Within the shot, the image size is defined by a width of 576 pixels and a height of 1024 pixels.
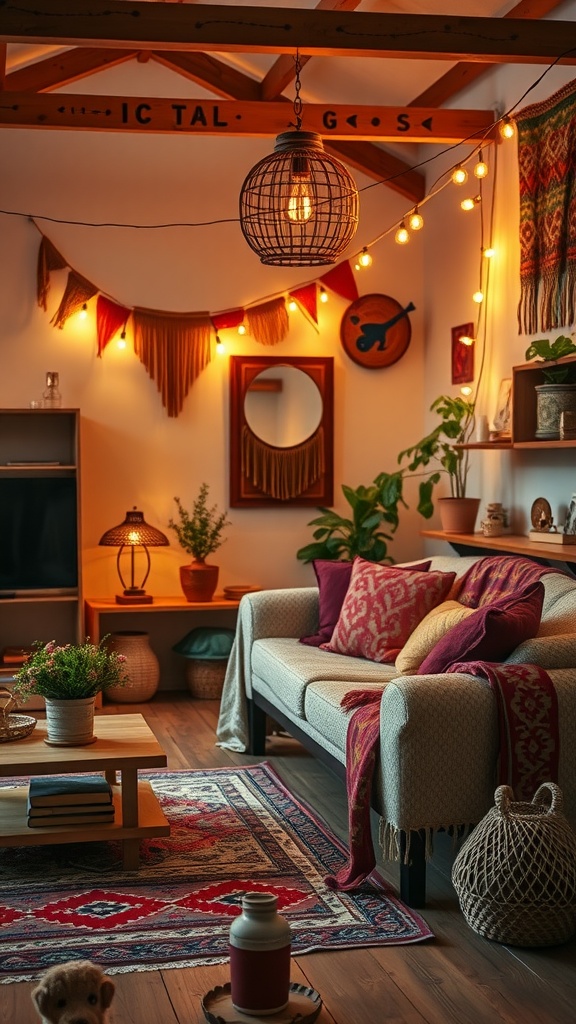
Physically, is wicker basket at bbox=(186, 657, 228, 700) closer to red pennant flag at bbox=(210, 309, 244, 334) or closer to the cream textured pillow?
red pennant flag at bbox=(210, 309, 244, 334)

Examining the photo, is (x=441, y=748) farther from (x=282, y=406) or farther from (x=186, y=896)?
(x=282, y=406)

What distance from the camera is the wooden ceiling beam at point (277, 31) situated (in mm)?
3791

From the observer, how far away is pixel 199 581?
6.21 meters

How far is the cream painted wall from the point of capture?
20.5ft

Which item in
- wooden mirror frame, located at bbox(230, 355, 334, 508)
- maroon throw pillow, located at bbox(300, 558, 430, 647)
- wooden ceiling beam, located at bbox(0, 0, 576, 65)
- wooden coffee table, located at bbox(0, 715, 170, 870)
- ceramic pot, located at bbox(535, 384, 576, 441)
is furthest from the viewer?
wooden mirror frame, located at bbox(230, 355, 334, 508)

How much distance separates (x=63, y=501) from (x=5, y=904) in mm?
3097

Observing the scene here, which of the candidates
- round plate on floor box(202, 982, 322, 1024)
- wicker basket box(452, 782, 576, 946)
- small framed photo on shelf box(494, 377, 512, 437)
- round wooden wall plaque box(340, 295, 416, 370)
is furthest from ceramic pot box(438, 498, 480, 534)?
round plate on floor box(202, 982, 322, 1024)

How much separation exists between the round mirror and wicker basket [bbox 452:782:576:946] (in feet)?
12.4

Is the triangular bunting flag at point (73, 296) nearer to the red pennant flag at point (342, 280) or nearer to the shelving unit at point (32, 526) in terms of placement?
the shelving unit at point (32, 526)

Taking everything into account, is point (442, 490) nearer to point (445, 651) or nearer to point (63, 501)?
point (63, 501)

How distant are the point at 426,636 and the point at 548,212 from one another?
1.91 meters

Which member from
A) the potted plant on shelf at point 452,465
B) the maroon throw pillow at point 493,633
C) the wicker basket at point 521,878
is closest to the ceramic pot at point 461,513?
the potted plant on shelf at point 452,465

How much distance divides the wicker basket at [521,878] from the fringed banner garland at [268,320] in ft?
13.0

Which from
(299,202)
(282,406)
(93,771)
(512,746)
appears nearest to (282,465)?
(282,406)
